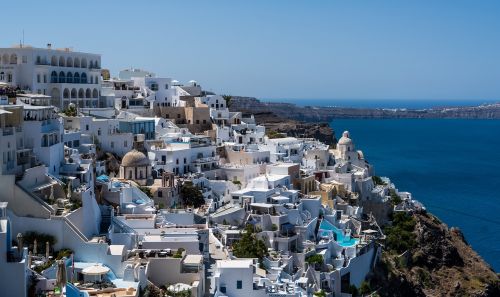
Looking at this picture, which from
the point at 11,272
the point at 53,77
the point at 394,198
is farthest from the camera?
the point at 394,198

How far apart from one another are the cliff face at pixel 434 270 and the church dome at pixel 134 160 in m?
13.9

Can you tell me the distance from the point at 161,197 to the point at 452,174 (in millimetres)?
76527

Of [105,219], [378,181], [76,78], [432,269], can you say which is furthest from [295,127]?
[105,219]

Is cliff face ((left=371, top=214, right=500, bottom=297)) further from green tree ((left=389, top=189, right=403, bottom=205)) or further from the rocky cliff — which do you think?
green tree ((left=389, top=189, right=403, bottom=205))

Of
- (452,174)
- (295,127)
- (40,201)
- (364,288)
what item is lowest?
(452,174)

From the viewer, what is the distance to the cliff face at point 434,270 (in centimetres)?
4475

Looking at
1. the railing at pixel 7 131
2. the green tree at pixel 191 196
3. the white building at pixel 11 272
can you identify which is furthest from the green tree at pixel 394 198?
the white building at pixel 11 272

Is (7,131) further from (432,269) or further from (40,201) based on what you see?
(432,269)

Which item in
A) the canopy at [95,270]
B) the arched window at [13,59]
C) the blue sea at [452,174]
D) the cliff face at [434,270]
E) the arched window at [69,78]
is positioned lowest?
the blue sea at [452,174]

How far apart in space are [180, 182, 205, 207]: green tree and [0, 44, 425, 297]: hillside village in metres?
0.06

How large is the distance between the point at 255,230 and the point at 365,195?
14.7 metres

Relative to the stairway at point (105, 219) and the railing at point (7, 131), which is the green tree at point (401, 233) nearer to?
the stairway at point (105, 219)

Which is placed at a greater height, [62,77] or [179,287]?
[62,77]

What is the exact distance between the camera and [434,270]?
1951 inches
